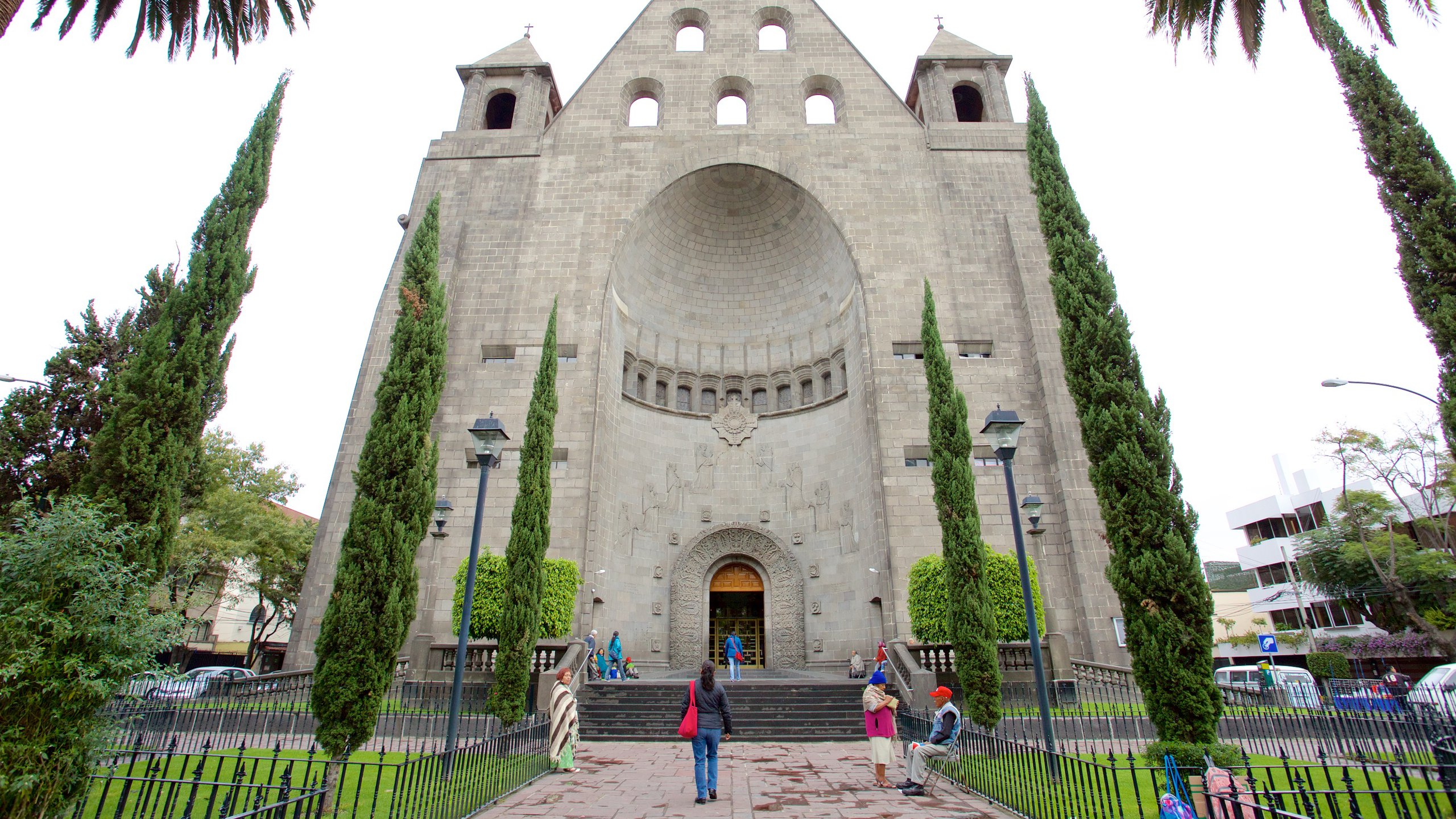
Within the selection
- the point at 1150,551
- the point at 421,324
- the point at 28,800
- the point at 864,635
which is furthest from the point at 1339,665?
the point at 28,800

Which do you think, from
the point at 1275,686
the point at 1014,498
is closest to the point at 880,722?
the point at 1014,498

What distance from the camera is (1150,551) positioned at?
27.4ft

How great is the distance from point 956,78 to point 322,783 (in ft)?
94.8

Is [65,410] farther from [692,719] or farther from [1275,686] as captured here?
[1275,686]

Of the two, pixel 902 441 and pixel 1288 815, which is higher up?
pixel 902 441

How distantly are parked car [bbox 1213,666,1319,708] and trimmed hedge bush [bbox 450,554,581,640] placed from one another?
1315 cm

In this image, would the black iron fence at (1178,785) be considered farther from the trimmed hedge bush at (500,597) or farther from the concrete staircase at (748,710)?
the trimmed hedge bush at (500,597)

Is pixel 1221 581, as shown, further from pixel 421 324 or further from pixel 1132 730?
pixel 421 324

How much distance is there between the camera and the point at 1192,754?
7199 mm

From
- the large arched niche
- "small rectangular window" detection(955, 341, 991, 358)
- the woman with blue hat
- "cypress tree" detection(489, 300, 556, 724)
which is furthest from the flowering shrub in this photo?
"cypress tree" detection(489, 300, 556, 724)

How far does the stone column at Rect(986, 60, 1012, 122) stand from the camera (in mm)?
24859

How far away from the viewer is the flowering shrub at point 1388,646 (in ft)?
89.8

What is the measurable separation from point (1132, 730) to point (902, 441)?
30.1 ft

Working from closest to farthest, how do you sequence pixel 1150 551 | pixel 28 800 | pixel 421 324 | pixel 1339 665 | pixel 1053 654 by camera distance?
pixel 28 800 → pixel 1150 551 → pixel 421 324 → pixel 1053 654 → pixel 1339 665
